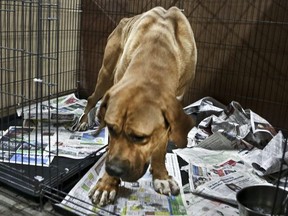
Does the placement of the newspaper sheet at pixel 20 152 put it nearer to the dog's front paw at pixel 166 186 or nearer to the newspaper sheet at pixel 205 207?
A: the dog's front paw at pixel 166 186

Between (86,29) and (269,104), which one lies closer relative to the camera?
(269,104)

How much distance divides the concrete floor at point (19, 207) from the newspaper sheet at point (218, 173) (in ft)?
2.48

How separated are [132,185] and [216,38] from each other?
1.74 metres

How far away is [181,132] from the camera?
4.96 ft

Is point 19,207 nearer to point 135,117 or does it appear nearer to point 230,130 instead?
point 135,117

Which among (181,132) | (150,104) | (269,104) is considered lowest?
(269,104)

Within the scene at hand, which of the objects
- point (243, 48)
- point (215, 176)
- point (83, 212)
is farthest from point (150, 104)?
point (243, 48)

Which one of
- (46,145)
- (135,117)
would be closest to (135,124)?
(135,117)

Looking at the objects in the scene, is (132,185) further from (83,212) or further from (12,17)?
(12,17)

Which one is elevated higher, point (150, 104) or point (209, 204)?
point (150, 104)

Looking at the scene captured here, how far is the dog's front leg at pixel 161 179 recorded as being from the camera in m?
1.85

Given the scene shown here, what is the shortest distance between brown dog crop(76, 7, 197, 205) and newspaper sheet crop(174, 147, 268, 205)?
0.65 ft

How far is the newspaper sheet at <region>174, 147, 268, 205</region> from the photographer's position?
189 centimetres

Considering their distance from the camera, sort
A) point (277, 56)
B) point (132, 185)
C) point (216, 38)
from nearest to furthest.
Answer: point (132, 185) → point (277, 56) → point (216, 38)
